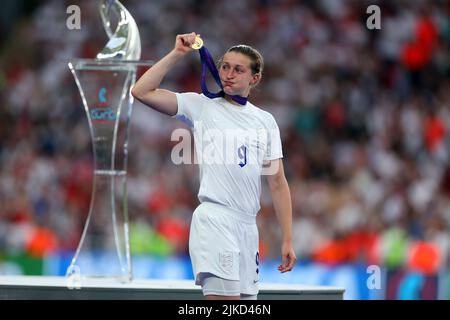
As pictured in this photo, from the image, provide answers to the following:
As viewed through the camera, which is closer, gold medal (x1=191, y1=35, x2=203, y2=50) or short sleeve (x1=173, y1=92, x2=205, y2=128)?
gold medal (x1=191, y1=35, x2=203, y2=50)

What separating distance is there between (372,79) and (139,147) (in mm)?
2872

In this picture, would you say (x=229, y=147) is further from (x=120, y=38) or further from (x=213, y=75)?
(x=120, y=38)

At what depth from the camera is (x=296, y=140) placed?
40.1 feet

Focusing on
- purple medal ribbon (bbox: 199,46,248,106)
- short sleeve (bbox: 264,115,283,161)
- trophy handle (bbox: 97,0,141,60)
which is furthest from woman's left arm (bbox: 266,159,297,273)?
trophy handle (bbox: 97,0,141,60)

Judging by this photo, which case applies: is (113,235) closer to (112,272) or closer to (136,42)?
(112,272)

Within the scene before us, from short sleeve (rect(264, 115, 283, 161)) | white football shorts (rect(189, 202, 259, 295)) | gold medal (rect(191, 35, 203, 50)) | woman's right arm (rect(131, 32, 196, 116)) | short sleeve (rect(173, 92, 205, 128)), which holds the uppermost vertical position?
gold medal (rect(191, 35, 203, 50))

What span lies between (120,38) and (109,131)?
593mm

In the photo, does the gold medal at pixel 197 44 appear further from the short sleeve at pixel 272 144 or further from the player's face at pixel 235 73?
the short sleeve at pixel 272 144

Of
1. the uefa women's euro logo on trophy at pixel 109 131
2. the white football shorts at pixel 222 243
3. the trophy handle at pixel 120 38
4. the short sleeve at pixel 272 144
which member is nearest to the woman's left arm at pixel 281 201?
the short sleeve at pixel 272 144

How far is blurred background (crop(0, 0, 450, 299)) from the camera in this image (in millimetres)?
10164

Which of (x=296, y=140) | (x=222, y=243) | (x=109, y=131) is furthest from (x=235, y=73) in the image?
(x=296, y=140)

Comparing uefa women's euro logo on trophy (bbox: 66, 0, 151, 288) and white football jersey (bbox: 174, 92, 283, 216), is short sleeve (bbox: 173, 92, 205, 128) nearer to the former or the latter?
white football jersey (bbox: 174, 92, 283, 216)

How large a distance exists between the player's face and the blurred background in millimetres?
4379
